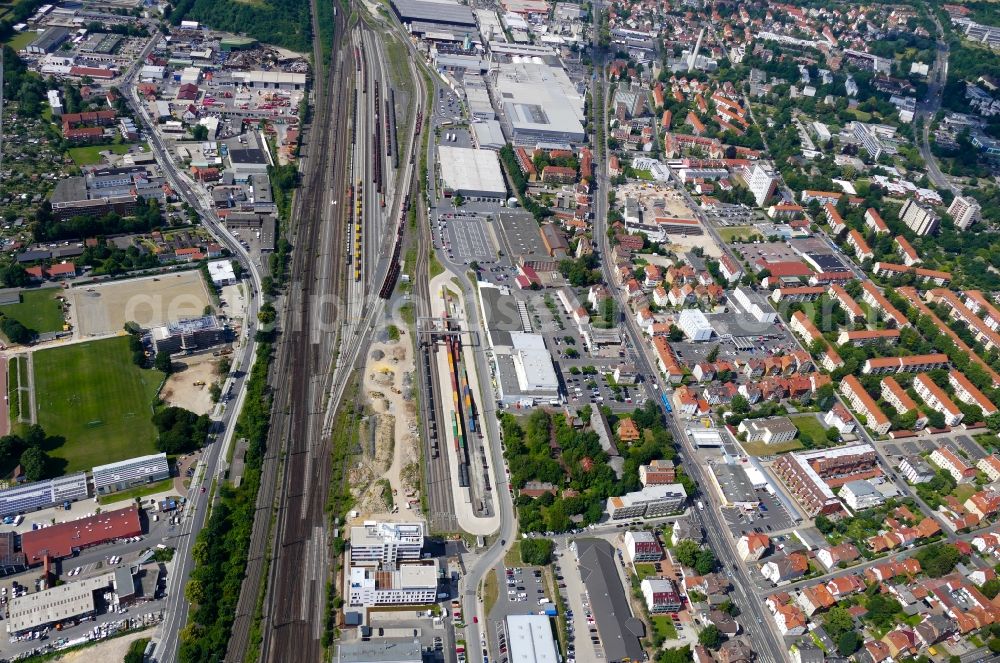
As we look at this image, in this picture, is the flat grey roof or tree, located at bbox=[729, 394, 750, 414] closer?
the flat grey roof

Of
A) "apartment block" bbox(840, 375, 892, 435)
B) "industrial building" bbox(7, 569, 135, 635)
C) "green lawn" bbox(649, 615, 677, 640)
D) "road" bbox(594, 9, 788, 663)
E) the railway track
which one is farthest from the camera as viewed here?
"apartment block" bbox(840, 375, 892, 435)

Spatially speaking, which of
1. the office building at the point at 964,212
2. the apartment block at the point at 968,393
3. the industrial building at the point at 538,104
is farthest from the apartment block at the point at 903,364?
the industrial building at the point at 538,104

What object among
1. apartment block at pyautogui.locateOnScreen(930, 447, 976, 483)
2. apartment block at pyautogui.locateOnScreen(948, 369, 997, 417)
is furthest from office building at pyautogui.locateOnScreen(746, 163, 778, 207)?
apartment block at pyautogui.locateOnScreen(930, 447, 976, 483)

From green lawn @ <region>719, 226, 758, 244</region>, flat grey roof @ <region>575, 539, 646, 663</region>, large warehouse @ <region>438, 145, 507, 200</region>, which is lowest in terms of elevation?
flat grey roof @ <region>575, 539, 646, 663</region>

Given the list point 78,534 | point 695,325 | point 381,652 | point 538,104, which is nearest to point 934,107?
point 538,104

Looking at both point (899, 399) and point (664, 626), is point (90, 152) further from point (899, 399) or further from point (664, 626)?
point (899, 399)

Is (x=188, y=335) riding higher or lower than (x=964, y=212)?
lower

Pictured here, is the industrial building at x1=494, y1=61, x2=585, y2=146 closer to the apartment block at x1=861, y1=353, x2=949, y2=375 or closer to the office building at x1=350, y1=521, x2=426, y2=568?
the apartment block at x1=861, y1=353, x2=949, y2=375
